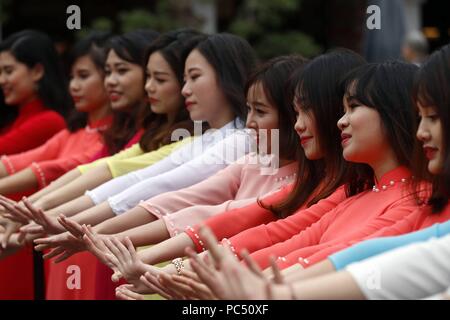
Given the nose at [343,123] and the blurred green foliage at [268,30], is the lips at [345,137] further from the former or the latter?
the blurred green foliage at [268,30]

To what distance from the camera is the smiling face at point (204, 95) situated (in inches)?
184

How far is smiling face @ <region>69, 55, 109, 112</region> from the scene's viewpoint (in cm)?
587

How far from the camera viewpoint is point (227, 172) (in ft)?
14.2

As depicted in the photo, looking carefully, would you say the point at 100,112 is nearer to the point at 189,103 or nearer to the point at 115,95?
the point at 115,95

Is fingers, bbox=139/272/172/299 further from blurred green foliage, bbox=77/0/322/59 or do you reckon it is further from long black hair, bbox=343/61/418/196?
blurred green foliage, bbox=77/0/322/59

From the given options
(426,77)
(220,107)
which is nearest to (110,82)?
(220,107)

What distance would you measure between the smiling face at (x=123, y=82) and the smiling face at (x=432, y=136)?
262 centimetres

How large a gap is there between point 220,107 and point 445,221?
186 cm

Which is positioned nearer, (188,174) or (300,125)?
(300,125)

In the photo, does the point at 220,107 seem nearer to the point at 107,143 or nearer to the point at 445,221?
the point at 107,143

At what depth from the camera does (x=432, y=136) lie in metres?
2.97

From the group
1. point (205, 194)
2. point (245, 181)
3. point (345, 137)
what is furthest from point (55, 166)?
point (345, 137)

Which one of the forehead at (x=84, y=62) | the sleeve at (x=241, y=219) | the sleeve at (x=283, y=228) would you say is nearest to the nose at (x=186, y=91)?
the sleeve at (x=241, y=219)

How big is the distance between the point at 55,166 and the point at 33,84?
104 centimetres
